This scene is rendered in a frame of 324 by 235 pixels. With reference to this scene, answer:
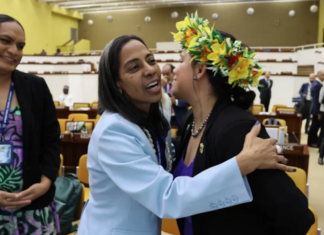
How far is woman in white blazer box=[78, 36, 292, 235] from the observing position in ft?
2.94

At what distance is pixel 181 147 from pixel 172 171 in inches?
3.9

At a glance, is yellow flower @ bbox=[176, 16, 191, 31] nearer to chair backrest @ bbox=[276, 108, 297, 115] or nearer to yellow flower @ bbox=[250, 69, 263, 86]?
yellow flower @ bbox=[250, 69, 263, 86]

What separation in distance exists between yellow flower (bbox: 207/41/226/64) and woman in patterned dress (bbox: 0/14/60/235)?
2.74 feet

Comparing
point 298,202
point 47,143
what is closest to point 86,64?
point 47,143

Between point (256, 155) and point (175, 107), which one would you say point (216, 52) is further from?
point (175, 107)

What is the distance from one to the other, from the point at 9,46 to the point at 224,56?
925mm

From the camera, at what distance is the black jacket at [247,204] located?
0.91 metres

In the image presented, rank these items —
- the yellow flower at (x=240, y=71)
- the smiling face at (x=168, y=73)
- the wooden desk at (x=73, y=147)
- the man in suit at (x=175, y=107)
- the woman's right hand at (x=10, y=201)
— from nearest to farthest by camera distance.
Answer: the yellow flower at (x=240, y=71) → the woman's right hand at (x=10, y=201) → the wooden desk at (x=73, y=147) → the man in suit at (x=175, y=107) → the smiling face at (x=168, y=73)

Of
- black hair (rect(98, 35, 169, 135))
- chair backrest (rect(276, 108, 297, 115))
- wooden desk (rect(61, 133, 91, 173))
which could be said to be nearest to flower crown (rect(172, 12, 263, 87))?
black hair (rect(98, 35, 169, 135))

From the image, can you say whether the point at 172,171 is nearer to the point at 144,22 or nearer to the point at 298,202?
the point at 298,202

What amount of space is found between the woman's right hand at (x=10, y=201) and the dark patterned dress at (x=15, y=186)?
0.05m

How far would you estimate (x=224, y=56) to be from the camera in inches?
41.1

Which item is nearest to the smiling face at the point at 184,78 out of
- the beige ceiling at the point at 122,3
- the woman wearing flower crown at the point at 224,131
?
the woman wearing flower crown at the point at 224,131

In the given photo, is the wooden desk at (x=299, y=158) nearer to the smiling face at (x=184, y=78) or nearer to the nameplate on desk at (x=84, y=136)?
the nameplate on desk at (x=84, y=136)
